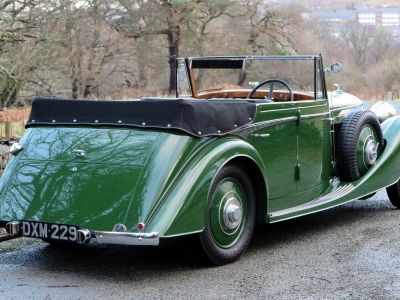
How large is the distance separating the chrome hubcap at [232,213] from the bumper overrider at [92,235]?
0.73 m

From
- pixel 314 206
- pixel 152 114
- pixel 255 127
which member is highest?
pixel 152 114

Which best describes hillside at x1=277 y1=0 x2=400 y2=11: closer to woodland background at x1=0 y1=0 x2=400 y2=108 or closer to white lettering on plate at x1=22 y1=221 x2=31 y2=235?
woodland background at x1=0 y1=0 x2=400 y2=108

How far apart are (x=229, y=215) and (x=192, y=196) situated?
1.54ft

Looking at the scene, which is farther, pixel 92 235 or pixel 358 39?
pixel 358 39

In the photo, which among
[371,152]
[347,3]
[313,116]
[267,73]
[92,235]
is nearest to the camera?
[92,235]

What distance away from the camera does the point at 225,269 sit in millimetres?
4520

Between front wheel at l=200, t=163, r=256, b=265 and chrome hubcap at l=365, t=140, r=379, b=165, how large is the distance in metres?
1.88

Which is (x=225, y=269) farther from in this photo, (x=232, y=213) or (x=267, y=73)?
(x=267, y=73)

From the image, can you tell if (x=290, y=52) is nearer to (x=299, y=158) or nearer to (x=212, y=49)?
(x=212, y=49)

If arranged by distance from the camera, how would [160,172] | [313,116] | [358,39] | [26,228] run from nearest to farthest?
[160,172], [26,228], [313,116], [358,39]

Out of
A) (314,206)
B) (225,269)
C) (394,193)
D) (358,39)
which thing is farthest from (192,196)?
(358,39)

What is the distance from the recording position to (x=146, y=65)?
31422mm

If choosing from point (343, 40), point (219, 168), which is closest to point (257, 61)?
point (219, 168)

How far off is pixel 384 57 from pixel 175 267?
42.1 metres
